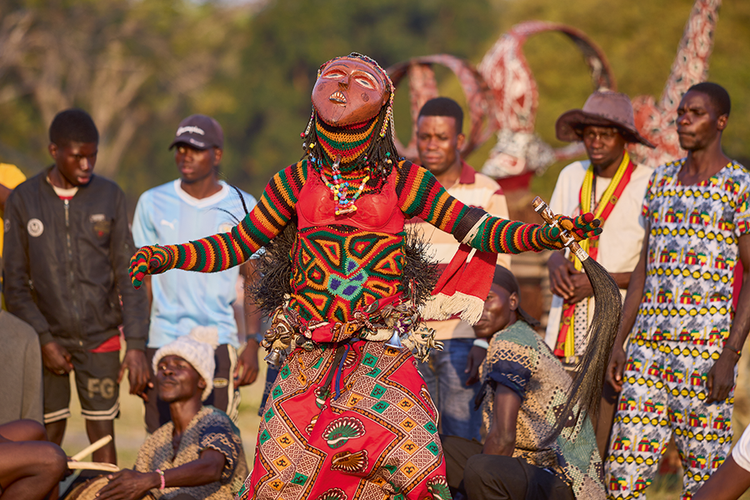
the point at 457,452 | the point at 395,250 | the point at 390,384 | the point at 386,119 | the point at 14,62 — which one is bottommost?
the point at 457,452

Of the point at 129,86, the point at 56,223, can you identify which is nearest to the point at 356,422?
the point at 56,223

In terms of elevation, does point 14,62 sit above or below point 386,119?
above

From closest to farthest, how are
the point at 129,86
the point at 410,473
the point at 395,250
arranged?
the point at 410,473 < the point at 395,250 < the point at 129,86

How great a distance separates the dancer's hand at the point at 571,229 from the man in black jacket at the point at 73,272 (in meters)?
3.27

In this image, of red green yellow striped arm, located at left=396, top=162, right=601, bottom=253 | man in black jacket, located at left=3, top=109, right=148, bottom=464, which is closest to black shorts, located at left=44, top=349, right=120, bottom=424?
man in black jacket, located at left=3, top=109, right=148, bottom=464

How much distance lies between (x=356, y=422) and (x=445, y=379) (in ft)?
7.42

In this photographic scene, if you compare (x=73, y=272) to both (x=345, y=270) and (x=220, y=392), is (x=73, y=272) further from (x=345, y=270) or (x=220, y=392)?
(x=345, y=270)

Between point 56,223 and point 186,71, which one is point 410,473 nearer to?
point 56,223

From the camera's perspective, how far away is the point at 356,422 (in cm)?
343

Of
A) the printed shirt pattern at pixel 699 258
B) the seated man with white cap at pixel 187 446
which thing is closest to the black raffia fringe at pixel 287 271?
the seated man with white cap at pixel 187 446

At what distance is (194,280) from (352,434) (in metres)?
2.76

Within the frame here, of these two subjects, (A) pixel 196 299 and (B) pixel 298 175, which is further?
(A) pixel 196 299

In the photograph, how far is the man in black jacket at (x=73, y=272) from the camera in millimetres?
5719

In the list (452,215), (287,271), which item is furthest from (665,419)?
(287,271)
